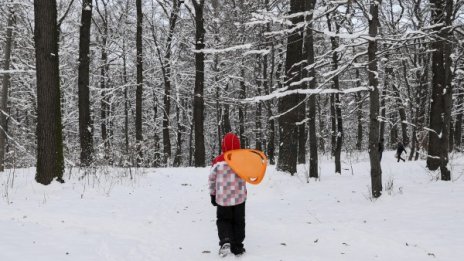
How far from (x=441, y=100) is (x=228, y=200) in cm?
928

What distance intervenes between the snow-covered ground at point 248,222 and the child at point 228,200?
23cm

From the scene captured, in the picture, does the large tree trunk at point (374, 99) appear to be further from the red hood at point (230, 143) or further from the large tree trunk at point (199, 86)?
the large tree trunk at point (199, 86)

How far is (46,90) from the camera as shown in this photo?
9.07 m

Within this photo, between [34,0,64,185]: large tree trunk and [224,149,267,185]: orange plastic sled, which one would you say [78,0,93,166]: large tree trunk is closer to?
[34,0,64,185]: large tree trunk

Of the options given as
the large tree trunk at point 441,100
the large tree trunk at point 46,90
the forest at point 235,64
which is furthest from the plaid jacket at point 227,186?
the large tree trunk at point 441,100

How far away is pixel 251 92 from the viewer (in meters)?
27.3

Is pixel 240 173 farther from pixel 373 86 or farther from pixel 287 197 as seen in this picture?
pixel 287 197

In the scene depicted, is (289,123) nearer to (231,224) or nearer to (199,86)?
(199,86)

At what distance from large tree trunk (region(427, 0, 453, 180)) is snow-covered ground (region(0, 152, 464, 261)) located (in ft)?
2.93

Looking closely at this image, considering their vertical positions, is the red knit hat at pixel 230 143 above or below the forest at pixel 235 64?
below

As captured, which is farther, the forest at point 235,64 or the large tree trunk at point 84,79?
the large tree trunk at point 84,79

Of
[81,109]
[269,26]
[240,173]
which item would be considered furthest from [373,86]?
[269,26]

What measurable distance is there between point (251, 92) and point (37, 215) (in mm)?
21595

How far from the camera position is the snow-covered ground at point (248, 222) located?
4988 mm
